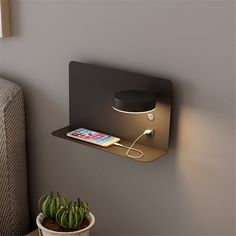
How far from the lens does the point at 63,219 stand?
1268 millimetres

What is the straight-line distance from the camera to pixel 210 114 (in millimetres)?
1229

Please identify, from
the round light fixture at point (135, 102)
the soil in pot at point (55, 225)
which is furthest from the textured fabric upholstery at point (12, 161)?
the round light fixture at point (135, 102)

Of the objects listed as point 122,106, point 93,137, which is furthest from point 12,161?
point 122,106

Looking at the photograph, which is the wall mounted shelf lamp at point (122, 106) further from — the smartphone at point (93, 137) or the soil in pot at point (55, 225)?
the soil in pot at point (55, 225)

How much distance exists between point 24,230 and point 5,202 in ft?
0.50

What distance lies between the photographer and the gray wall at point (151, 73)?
1.21 m

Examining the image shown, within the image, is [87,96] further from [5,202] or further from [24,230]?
[24,230]

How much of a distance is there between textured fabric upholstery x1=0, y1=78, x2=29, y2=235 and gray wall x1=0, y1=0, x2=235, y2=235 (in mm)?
57

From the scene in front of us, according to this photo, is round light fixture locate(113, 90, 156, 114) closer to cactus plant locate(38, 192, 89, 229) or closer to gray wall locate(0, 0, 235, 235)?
gray wall locate(0, 0, 235, 235)

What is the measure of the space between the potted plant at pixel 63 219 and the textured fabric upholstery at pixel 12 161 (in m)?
0.27

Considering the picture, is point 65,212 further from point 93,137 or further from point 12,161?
point 12,161

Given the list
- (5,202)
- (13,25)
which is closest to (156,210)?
(5,202)

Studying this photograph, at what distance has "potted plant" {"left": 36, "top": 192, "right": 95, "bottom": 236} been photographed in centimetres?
127

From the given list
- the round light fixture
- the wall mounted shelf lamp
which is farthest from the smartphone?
the round light fixture
